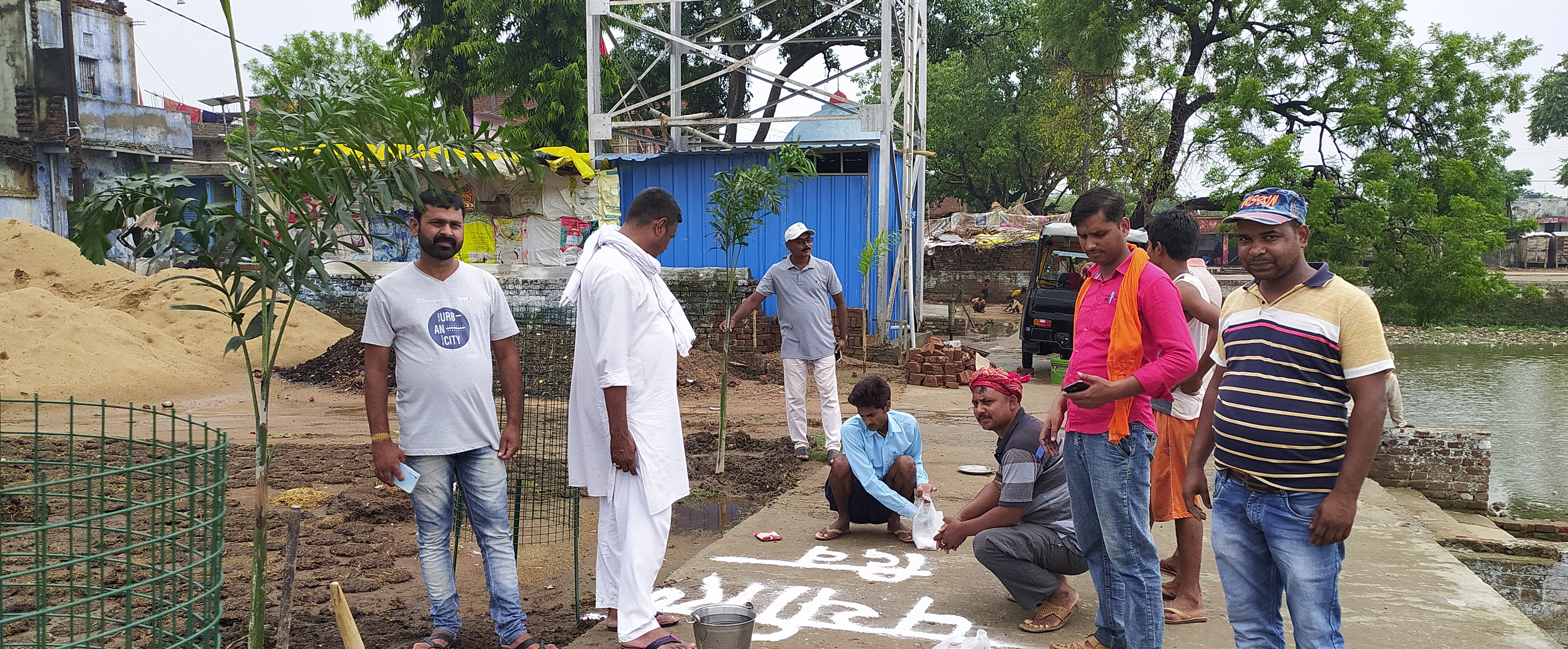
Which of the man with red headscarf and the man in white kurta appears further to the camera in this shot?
the man with red headscarf

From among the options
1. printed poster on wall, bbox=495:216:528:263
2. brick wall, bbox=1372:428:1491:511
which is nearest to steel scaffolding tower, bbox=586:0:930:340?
printed poster on wall, bbox=495:216:528:263

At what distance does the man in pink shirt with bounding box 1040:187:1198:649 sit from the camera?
10.9 ft

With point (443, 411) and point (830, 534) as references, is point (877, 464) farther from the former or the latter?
point (443, 411)

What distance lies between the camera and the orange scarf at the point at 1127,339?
11.1 feet

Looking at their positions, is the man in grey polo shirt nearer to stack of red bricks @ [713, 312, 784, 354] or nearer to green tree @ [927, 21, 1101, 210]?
stack of red bricks @ [713, 312, 784, 354]

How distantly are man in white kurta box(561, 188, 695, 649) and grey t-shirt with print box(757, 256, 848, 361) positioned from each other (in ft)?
11.7

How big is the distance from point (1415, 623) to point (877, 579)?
2.38 meters

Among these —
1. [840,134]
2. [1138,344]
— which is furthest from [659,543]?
[840,134]

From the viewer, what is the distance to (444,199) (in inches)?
149

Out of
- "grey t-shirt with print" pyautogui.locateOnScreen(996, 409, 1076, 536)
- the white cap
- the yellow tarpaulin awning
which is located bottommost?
"grey t-shirt with print" pyautogui.locateOnScreen(996, 409, 1076, 536)

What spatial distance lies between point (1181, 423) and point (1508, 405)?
14172 mm

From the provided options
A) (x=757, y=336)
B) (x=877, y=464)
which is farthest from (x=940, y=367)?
→ (x=877, y=464)

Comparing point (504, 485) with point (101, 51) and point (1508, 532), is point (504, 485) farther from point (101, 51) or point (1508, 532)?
point (101, 51)

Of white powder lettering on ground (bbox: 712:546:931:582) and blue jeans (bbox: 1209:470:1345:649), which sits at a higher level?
blue jeans (bbox: 1209:470:1345:649)
